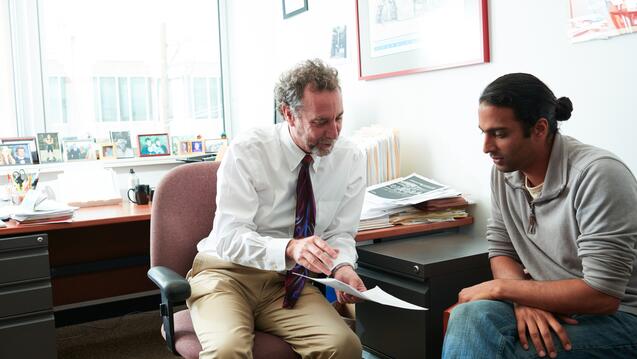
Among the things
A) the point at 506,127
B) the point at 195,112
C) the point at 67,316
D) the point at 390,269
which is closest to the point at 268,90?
the point at 195,112

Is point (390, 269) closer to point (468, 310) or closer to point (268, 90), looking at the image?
point (468, 310)

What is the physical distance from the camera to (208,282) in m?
1.75

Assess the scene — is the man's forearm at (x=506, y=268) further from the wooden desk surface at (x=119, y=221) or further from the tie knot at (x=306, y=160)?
the tie knot at (x=306, y=160)

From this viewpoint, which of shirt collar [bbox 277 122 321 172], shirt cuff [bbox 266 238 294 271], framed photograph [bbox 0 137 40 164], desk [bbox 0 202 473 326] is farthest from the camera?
framed photograph [bbox 0 137 40 164]

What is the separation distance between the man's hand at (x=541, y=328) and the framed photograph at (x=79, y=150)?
270cm

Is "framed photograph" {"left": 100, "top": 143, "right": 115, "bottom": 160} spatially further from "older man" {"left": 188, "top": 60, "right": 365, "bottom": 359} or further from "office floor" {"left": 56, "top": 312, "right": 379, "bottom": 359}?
"older man" {"left": 188, "top": 60, "right": 365, "bottom": 359}

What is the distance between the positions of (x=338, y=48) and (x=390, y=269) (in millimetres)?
1395

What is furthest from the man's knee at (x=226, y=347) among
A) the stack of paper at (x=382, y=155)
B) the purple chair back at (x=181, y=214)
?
the stack of paper at (x=382, y=155)

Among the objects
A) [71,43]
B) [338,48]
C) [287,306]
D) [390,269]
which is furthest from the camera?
[71,43]

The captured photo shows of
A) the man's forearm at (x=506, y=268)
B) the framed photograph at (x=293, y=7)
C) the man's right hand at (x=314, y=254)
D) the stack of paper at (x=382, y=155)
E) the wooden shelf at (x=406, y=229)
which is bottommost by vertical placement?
the man's forearm at (x=506, y=268)

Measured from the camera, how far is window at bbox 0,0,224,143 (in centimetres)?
335

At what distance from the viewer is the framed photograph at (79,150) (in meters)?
3.37

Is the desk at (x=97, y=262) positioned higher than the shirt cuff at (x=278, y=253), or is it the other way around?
the shirt cuff at (x=278, y=253)

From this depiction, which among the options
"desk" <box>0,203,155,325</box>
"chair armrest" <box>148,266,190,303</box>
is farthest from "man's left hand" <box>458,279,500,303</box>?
"desk" <box>0,203,155,325</box>
